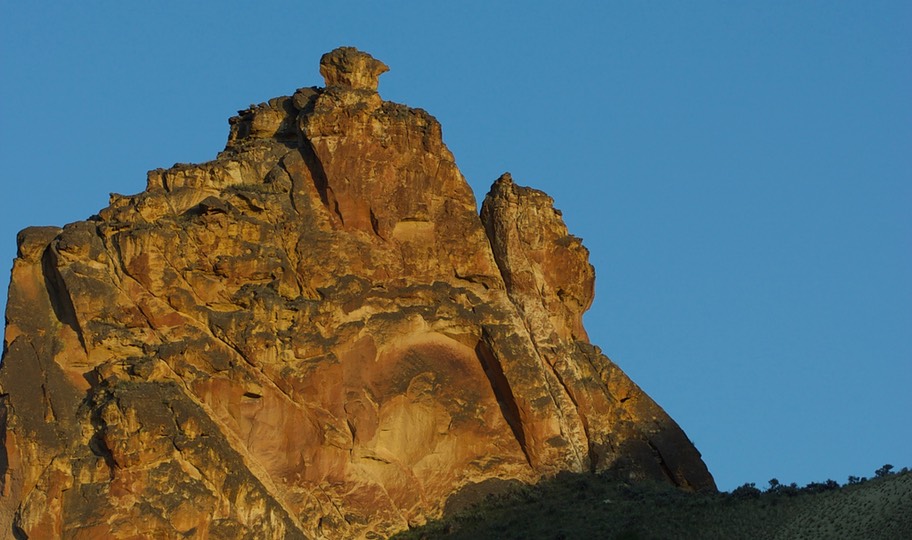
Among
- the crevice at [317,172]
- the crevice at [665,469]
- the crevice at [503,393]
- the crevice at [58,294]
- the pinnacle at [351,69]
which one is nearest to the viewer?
the crevice at [58,294]

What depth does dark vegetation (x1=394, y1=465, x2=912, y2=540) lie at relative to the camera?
Answer: 78.0 meters

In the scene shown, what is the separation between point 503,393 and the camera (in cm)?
8425

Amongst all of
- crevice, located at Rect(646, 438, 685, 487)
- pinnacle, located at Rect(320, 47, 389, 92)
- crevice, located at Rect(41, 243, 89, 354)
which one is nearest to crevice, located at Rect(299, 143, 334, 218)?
pinnacle, located at Rect(320, 47, 389, 92)

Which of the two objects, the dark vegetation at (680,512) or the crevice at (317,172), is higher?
the crevice at (317,172)

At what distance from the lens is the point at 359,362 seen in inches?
3233

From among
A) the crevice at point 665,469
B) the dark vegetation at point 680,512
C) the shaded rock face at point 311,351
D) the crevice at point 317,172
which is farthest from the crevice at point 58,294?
the crevice at point 665,469

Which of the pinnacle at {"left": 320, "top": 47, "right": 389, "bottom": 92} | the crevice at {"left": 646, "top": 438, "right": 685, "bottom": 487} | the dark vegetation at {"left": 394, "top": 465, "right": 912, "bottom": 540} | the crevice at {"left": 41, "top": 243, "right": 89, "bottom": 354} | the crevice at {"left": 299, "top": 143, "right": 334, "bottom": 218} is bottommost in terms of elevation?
the dark vegetation at {"left": 394, "top": 465, "right": 912, "bottom": 540}

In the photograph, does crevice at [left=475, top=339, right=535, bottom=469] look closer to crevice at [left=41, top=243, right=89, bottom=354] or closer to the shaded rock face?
the shaded rock face

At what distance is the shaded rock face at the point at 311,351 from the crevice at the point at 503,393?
0.32 feet

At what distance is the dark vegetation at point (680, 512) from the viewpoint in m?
78.0

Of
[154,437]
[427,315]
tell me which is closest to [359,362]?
[427,315]

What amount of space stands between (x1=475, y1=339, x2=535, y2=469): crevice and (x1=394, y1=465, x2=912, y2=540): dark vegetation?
206cm

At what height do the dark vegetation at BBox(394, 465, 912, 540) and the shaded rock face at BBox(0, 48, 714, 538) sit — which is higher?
the shaded rock face at BBox(0, 48, 714, 538)

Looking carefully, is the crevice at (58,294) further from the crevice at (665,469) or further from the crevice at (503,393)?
the crevice at (665,469)
